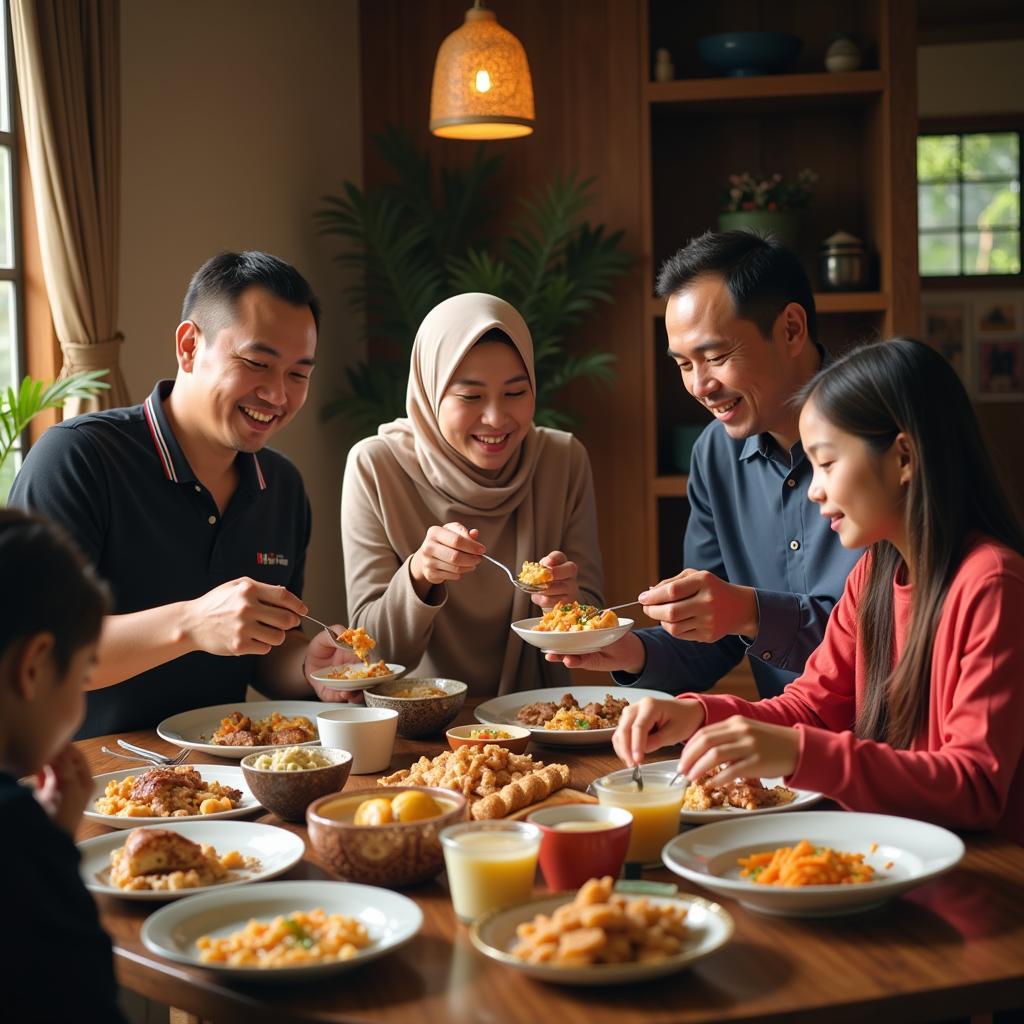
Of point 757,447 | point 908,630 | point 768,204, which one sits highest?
point 768,204

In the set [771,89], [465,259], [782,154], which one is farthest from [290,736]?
[782,154]

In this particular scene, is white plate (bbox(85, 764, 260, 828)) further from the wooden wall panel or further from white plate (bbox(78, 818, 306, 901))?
the wooden wall panel

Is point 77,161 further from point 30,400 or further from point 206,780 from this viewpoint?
point 206,780

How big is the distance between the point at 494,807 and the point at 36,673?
63 cm

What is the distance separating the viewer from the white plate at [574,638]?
2.05 m

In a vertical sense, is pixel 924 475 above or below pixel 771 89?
below

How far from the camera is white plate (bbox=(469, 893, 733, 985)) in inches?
44.5

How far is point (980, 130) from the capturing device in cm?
718

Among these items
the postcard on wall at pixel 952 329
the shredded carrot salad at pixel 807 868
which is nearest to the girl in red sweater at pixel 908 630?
the shredded carrot salad at pixel 807 868

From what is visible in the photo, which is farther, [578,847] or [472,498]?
[472,498]

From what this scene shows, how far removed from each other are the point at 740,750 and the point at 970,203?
660cm

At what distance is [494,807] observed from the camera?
1.59 metres

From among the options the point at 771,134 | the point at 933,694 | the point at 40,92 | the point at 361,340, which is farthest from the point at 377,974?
the point at 771,134

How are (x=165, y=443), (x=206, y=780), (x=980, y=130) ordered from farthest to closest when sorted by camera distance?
(x=980, y=130), (x=165, y=443), (x=206, y=780)
